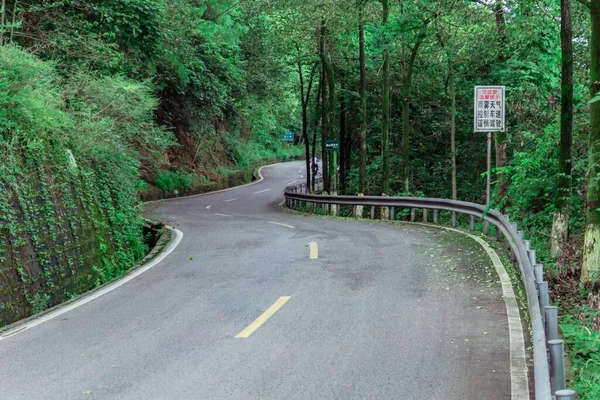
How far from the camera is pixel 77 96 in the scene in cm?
1516

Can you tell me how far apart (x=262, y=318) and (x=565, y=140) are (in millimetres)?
6259

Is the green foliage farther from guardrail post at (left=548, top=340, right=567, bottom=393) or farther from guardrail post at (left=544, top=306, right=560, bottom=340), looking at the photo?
guardrail post at (left=548, top=340, right=567, bottom=393)

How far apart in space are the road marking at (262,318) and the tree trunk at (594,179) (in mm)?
4325

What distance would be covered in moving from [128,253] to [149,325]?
6989 millimetres

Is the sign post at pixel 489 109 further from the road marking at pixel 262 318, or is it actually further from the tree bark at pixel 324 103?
the tree bark at pixel 324 103

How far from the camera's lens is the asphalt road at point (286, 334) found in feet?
17.8

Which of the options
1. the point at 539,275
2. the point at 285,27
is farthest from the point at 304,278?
the point at 285,27

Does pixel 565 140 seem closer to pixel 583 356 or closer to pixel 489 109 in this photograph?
pixel 489 109

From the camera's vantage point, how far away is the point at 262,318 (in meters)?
7.64

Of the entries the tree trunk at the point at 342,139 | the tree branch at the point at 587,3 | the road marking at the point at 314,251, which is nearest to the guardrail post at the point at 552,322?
the tree branch at the point at 587,3

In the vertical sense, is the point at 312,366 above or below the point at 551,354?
below

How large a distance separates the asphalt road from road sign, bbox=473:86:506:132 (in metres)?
3.27

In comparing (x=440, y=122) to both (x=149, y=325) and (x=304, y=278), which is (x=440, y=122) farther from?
(x=149, y=325)

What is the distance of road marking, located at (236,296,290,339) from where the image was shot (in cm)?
700
